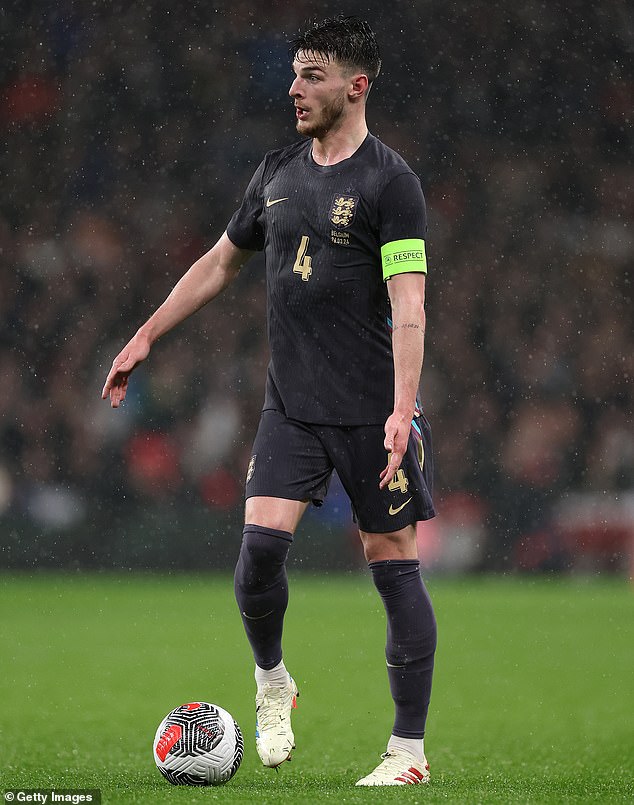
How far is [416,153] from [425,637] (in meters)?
9.73

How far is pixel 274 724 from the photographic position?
338cm

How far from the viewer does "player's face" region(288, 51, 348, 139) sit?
332 centimetres

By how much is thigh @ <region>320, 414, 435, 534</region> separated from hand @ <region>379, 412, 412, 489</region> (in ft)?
0.62

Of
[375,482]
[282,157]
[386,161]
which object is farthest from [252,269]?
[375,482]

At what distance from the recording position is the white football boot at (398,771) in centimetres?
321

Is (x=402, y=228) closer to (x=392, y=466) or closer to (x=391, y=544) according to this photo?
(x=392, y=466)

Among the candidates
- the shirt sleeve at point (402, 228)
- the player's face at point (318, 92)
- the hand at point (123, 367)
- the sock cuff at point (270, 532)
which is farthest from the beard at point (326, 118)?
the sock cuff at point (270, 532)

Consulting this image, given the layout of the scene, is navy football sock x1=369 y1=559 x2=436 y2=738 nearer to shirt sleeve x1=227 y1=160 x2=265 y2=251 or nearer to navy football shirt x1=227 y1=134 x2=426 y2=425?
navy football shirt x1=227 y1=134 x2=426 y2=425

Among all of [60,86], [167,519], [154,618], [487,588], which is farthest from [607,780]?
[60,86]

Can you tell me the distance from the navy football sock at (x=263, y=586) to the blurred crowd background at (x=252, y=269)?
6.69 metres

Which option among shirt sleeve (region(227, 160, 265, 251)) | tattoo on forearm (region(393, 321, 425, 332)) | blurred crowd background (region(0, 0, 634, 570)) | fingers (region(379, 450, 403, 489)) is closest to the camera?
fingers (region(379, 450, 403, 489))

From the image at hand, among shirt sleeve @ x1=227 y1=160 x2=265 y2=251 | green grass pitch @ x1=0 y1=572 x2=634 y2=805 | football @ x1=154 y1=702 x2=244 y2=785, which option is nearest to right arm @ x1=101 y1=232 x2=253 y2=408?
shirt sleeve @ x1=227 y1=160 x2=265 y2=251

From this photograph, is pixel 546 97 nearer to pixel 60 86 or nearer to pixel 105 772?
pixel 60 86

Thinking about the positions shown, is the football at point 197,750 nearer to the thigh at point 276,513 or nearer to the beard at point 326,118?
the thigh at point 276,513
